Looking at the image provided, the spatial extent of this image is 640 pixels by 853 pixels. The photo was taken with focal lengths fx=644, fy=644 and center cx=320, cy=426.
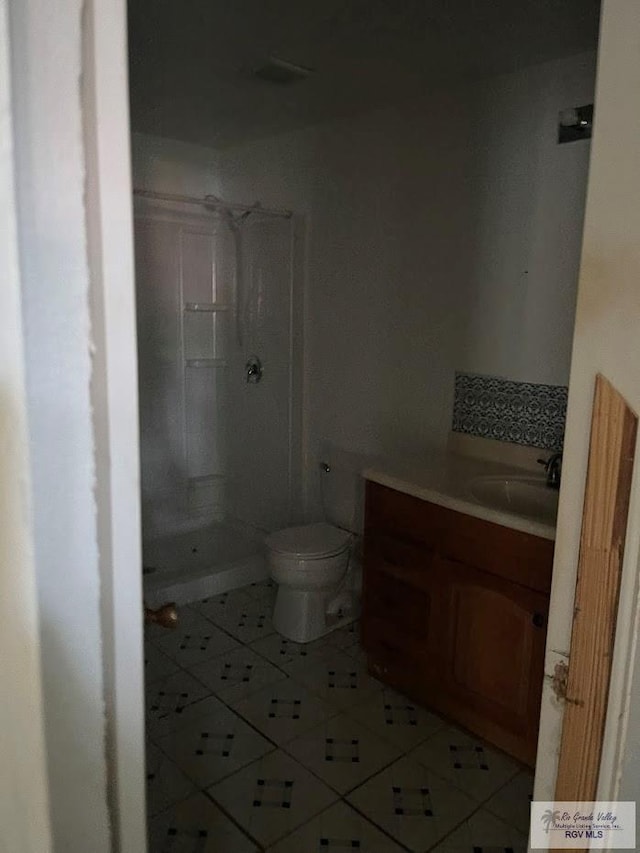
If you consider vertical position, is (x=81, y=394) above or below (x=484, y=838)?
above

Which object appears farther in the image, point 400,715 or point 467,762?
point 400,715

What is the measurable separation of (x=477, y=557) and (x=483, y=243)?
118cm

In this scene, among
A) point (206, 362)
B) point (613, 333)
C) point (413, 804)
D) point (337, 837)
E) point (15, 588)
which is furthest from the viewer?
point (206, 362)

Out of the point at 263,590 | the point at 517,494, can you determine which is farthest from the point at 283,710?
the point at 517,494

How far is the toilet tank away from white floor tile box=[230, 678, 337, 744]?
2.79 ft

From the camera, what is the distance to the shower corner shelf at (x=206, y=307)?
3443 mm

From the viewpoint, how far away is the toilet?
8.66ft

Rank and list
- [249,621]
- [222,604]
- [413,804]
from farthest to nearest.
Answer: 1. [222,604]
2. [249,621]
3. [413,804]

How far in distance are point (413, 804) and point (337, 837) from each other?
250mm

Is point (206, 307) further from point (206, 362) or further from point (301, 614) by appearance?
point (301, 614)

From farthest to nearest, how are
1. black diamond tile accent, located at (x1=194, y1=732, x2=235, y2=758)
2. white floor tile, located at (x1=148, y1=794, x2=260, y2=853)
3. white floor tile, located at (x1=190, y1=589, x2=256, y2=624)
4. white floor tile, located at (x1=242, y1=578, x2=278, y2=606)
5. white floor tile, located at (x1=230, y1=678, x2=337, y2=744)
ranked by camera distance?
white floor tile, located at (x1=242, y1=578, x2=278, y2=606) → white floor tile, located at (x1=190, y1=589, x2=256, y2=624) → white floor tile, located at (x1=230, y1=678, x2=337, y2=744) → black diamond tile accent, located at (x1=194, y1=732, x2=235, y2=758) → white floor tile, located at (x1=148, y1=794, x2=260, y2=853)

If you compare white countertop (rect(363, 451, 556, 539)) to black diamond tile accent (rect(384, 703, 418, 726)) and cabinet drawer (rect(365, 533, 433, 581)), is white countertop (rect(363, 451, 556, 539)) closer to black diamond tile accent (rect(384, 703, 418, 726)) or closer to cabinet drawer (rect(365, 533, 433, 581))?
cabinet drawer (rect(365, 533, 433, 581))

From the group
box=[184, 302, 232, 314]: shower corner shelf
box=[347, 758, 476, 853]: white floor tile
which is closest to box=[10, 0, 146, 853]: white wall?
box=[347, 758, 476, 853]: white floor tile

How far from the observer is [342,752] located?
2.04 m
